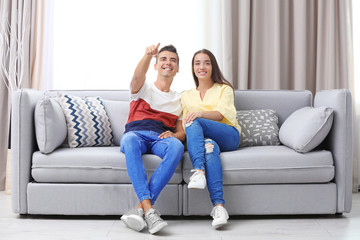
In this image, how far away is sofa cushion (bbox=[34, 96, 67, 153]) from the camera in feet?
7.06

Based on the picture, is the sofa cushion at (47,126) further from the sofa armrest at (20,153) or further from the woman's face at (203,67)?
the woman's face at (203,67)

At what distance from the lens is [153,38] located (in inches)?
131

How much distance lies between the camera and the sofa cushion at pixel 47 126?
2153 mm

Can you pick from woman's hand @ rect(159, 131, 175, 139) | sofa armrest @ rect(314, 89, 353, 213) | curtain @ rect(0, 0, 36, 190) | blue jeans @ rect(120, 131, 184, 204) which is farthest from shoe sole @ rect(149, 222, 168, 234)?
curtain @ rect(0, 0, 36, 190)

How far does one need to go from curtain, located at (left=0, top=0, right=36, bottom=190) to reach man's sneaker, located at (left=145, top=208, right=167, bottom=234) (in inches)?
72.8

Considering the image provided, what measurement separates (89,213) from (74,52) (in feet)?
5.52

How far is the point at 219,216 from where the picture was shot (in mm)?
1906

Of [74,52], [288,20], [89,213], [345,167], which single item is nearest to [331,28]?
[288,20]

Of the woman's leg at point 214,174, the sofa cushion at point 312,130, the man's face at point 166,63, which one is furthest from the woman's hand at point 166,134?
the sofa cushion at point 312,130

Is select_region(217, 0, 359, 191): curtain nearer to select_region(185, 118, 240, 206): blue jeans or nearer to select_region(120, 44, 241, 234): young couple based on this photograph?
select_region(120, 44, 241, 234): young couple

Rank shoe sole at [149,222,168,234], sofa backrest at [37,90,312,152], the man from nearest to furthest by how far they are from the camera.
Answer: shoe sole at [149,222,168,234]
the man
sofa backrest at [37,90,312,152]

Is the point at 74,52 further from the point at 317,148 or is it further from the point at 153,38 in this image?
the point at 317,148

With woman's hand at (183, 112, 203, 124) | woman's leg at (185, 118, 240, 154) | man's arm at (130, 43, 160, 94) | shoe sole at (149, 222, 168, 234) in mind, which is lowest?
shoe sole at (149, 222, 168, 234)

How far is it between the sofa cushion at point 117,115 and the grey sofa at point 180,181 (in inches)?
17.8
